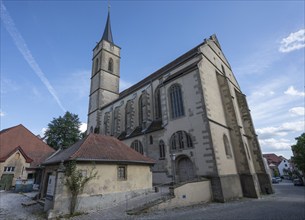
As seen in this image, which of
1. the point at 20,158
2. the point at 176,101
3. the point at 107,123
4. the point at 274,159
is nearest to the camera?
the point at 176,101

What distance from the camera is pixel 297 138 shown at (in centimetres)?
2981

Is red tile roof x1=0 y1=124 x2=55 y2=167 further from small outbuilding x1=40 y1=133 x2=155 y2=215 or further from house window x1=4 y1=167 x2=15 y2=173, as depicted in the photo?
small outbuilding x1=40 y1=133 x2=155 y2=215

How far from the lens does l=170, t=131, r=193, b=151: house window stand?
595 inches

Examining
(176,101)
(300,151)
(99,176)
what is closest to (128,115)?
(176,101)

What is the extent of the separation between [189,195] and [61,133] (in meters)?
30.0

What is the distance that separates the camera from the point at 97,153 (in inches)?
436

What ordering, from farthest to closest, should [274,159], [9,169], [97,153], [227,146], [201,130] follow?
[274,159] < [9,169] < [227,146] < [201,130] < [97,153]

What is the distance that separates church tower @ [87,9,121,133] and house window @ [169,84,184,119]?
18355 mm

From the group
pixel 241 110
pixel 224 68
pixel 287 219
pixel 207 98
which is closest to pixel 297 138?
pixel 241 110

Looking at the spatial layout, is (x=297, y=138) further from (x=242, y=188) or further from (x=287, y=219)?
(x=287, y=219)

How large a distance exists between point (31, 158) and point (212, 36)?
30.8 meters

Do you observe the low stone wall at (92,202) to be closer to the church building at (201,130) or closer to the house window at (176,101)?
the church building at (201,130)

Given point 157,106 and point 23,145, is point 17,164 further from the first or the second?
point 157,106

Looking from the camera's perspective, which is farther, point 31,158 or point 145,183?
point 31,158
